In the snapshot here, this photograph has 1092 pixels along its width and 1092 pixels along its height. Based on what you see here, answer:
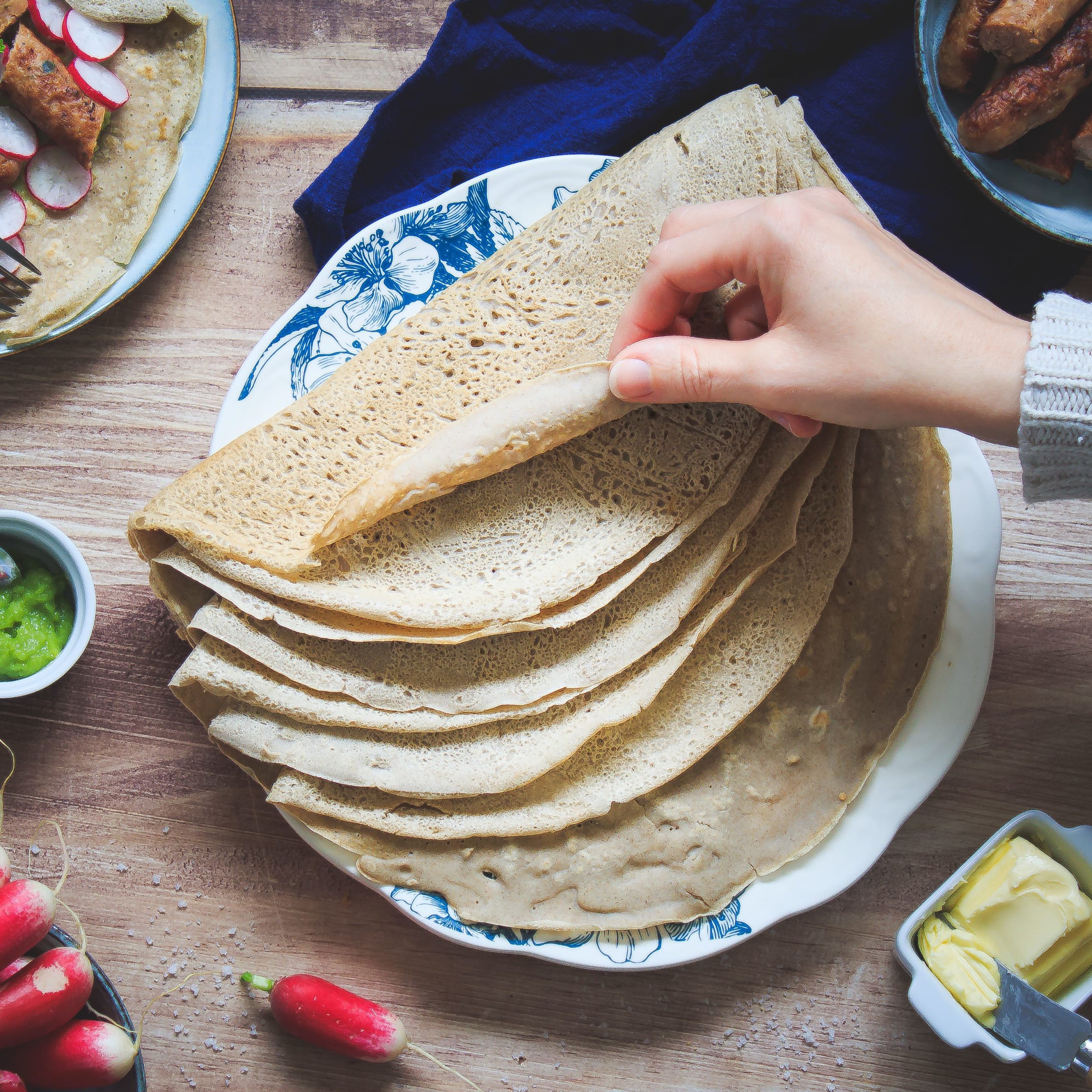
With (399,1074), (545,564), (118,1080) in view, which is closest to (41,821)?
(118,1080)

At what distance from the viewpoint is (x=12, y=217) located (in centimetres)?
234

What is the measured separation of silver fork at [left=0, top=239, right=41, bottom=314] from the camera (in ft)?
7.33

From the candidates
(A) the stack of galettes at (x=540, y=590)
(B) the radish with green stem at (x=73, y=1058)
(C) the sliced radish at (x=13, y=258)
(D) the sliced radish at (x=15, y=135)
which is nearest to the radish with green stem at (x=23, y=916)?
(B) the radish with green stem at (x=73, y=1058)

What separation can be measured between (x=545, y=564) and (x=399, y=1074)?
1395mm

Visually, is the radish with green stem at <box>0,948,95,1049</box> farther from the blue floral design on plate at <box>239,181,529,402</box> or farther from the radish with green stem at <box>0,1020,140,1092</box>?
the blue floral design on plate at <box>239,181,529,402</box>

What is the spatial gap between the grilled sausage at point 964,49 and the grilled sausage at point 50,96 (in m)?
2.19

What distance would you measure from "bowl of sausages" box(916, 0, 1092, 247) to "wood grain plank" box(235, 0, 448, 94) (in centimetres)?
135

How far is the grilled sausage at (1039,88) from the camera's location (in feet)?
7.07

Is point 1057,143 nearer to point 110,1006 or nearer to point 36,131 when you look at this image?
point 36,131

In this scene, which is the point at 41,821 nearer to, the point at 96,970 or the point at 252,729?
the point at 96,970

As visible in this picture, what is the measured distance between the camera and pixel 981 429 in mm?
1777

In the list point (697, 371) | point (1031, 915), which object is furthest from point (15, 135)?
point (1031, 915)

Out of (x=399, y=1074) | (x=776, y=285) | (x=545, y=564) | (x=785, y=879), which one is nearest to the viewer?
(x=776, y=285)

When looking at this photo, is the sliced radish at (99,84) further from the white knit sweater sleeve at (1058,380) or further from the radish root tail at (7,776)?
the white knit sweater sleeve at (1058,380)
